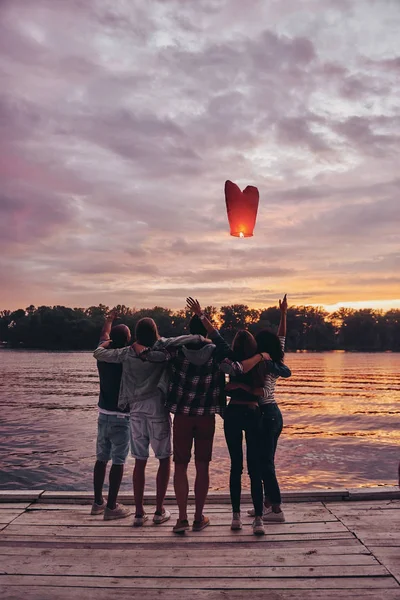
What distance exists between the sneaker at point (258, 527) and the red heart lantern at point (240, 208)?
284 centimetres

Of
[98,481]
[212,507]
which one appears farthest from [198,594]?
[98,481]

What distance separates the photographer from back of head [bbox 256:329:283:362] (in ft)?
18.6

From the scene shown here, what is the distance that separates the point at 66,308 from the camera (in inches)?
5994

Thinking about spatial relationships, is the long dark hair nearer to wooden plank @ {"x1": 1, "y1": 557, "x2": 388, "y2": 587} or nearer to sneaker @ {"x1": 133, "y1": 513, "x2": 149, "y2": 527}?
wooden plank @ {"x1": 1, "y1": 557, "x2": 388, "y2": 587}

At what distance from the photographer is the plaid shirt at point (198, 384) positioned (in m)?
5.32

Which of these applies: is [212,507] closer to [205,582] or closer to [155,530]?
[155,530]

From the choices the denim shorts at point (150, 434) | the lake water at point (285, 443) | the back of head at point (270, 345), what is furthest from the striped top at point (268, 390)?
the lake water at point (285, 443)

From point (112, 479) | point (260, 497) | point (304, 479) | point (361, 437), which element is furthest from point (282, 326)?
point (361, 437)

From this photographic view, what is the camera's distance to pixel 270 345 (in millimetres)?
5672

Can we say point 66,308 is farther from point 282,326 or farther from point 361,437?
point 282,326

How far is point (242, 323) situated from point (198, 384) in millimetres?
140867

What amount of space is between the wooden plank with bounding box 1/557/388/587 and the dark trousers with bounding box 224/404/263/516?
0.97 m

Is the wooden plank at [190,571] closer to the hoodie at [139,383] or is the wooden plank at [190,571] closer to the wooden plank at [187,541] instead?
the wooden plank at [187,541]

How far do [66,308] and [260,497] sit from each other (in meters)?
152
